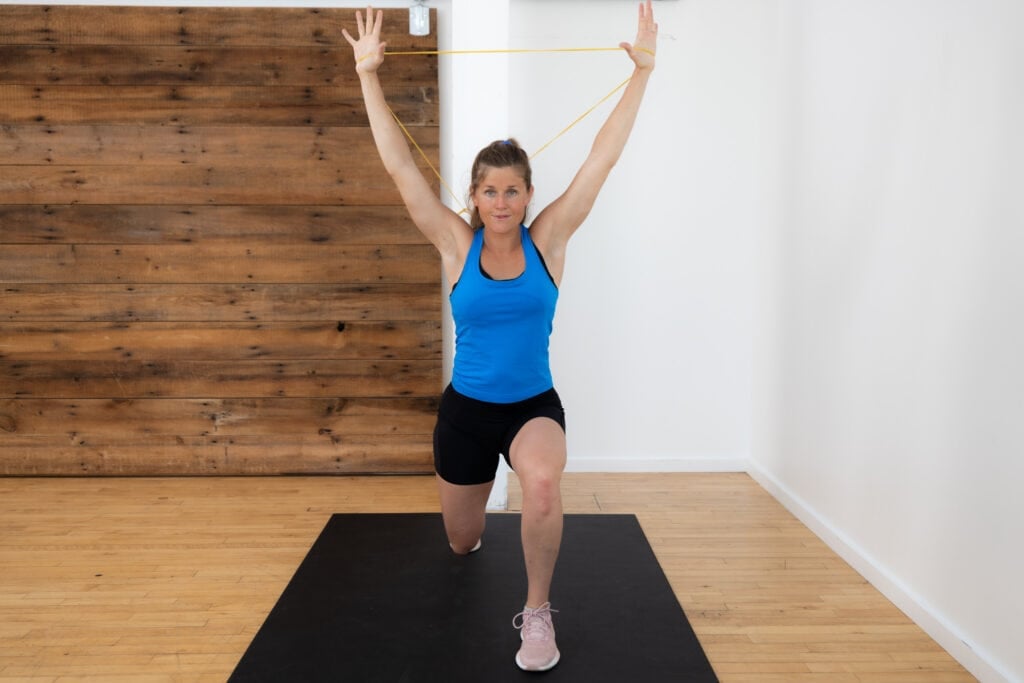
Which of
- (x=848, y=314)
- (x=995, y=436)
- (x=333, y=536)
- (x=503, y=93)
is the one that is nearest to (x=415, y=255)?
(x=503, y=93)

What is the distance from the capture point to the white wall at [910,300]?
208 cm

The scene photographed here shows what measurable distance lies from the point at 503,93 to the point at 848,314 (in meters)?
1.45

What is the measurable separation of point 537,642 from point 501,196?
3.61 feet

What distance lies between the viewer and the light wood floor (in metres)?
2.19

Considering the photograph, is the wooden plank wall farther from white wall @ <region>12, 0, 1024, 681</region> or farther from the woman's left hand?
the woman's left hand

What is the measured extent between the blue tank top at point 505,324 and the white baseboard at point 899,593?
1200 millimetres

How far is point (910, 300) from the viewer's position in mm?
2508

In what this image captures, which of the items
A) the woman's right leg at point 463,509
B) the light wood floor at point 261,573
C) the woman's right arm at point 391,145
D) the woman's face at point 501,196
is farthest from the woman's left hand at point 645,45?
the light wood floor at point 261,573

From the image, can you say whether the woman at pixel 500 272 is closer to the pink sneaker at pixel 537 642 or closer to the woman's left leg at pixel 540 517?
the woman's left leg at pixel 540 517

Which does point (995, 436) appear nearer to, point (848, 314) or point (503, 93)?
point (848, 314)

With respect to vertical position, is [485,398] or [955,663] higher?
[485,398]

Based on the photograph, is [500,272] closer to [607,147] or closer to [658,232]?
[607,147]

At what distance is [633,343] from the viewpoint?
386 centimetres

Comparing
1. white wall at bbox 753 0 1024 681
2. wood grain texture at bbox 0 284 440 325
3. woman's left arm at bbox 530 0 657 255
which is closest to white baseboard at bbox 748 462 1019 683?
white wall at bbox 753 0 1024 681
